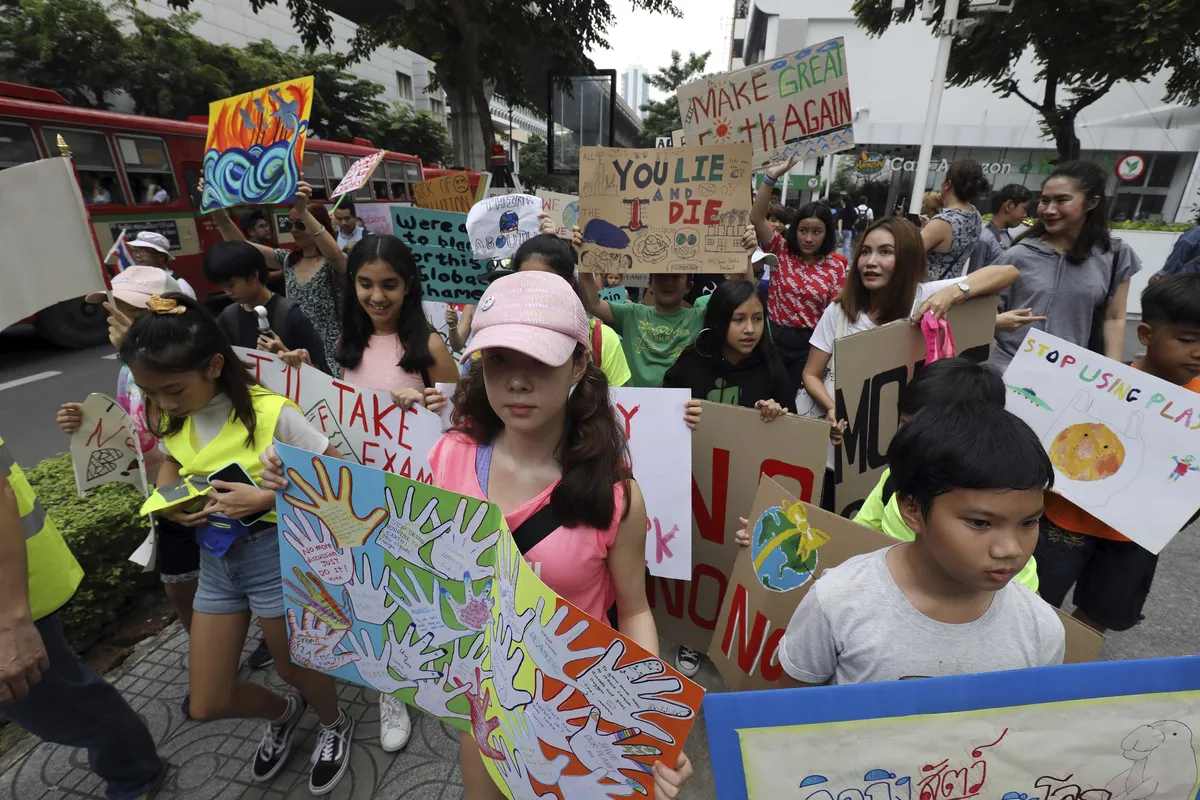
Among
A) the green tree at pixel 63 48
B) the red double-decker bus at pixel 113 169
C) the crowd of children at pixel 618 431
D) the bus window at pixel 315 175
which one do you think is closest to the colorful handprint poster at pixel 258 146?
the crowd of children at pixel 618 431

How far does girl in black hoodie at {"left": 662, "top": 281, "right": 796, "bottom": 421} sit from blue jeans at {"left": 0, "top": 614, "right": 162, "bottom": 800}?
225 cm

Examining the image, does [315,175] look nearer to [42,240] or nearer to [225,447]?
[42,240]

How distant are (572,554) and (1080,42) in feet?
58.6

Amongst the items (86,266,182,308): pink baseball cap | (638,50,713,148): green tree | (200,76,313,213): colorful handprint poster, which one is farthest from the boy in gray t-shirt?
(638,50,713,148): green tree

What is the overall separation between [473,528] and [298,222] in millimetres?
3106

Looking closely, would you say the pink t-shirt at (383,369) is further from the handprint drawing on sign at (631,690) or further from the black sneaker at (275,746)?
the handprint drawing on sign at (631,690)

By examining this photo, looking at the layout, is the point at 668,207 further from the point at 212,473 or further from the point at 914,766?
the point at 914,766

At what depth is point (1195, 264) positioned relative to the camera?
4.16 metres

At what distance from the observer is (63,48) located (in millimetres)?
15445

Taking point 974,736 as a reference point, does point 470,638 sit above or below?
below

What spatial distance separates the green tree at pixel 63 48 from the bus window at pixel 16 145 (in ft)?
36.5

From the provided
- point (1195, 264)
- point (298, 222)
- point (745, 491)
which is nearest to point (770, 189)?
point (745, 491)

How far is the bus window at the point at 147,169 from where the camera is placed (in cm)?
839

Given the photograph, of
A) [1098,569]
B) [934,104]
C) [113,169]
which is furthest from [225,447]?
[934,104]
